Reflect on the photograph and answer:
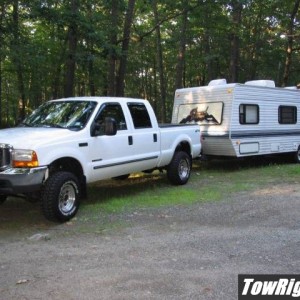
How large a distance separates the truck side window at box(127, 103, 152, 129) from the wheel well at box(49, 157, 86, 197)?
192 cm

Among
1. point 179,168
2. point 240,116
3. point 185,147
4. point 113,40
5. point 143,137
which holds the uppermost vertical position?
point 113,40

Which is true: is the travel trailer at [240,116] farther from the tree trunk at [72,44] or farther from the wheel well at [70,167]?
the wheel well at [70,167]

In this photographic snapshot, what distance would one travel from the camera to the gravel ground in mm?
4324

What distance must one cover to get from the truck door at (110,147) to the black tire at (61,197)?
696 millimetres

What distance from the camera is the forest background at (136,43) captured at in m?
12.9

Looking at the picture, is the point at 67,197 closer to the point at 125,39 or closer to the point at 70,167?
the point at 70,167

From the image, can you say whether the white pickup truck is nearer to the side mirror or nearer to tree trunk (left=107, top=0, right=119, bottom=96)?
the side mirror

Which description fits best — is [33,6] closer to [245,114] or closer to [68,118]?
[68,118]

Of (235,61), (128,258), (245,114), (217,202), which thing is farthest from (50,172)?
(235,61)

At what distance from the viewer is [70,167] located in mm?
7555

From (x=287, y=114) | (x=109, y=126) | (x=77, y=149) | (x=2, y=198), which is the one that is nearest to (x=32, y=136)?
(x=77, y=149)

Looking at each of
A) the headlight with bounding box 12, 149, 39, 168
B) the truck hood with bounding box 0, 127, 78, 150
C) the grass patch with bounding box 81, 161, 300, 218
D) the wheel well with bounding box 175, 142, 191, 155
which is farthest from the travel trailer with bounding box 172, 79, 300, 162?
the headlight with bounding box 12, 149, 39, 168

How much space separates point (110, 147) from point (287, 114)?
8786mm
